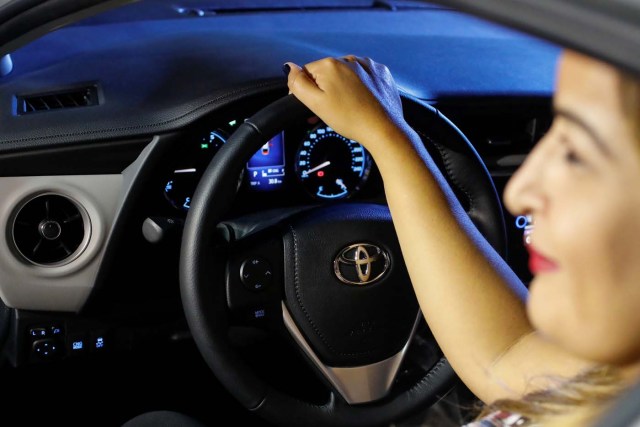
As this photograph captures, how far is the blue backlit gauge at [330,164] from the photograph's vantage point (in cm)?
170

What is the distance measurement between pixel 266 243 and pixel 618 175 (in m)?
0.94

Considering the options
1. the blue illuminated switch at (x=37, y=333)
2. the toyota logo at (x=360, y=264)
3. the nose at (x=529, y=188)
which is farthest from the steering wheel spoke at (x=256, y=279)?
the nose at (x=529, y=188)

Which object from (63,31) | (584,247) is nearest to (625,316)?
(584,247)

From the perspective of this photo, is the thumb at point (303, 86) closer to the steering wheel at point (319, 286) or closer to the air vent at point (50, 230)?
the steering wheel at point (319, 286)

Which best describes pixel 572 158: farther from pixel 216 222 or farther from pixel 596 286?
pixel 216 222

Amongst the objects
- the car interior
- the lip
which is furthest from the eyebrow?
the car interior

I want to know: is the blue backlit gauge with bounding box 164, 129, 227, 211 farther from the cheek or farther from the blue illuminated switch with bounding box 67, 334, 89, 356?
the cheek

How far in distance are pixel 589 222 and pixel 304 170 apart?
3.54 ft

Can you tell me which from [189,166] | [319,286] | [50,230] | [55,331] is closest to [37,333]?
[55,331]

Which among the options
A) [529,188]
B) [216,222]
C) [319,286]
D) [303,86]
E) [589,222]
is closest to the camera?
[589,222]

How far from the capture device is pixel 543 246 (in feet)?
2.38

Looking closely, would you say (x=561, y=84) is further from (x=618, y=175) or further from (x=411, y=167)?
(x=411, y=167)

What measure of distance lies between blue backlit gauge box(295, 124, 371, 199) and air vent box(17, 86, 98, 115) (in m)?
0.40

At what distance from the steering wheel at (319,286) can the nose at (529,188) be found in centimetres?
68
